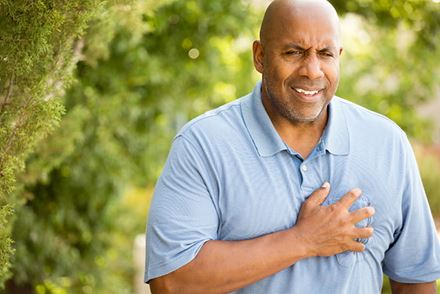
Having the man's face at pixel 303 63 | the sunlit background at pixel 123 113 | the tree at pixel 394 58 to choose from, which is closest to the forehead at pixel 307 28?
the man's face at pixel 303 63

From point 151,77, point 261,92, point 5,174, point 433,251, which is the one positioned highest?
point 151,77

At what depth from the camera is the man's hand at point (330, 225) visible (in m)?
2.59

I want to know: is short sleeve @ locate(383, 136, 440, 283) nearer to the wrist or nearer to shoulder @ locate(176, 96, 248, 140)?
the wrist

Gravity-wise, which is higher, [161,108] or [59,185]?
[161,108]

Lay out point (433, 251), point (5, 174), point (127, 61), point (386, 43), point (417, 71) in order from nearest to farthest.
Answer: point (5, 174) < point (433, 251) < point (127, 61) < point (417, 71) < point (386, 43)

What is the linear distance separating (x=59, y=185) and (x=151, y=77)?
3.16ft

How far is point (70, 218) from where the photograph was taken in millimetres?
5953

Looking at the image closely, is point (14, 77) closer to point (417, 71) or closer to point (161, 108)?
point (161, 108)

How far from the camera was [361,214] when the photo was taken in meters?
2.65

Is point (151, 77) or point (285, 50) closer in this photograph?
point (285, 50)

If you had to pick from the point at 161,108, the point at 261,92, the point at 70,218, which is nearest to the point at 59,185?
the point at 70,218

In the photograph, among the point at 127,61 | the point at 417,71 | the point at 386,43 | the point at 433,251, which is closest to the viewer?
the point at 433,251

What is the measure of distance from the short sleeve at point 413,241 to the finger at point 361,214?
0.18 meters

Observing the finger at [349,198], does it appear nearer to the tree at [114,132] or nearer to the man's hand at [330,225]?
the man's hand at [330,225]
